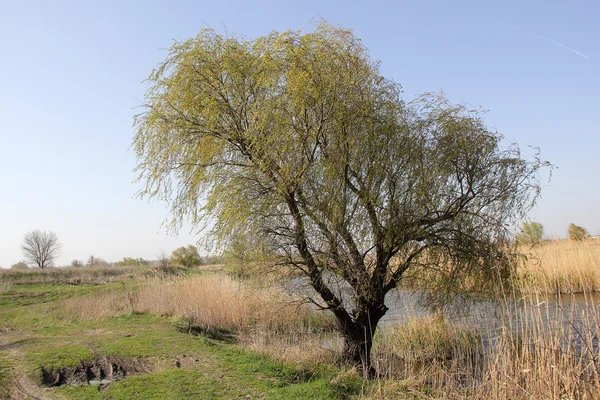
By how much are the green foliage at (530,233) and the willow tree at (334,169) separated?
1.36ft

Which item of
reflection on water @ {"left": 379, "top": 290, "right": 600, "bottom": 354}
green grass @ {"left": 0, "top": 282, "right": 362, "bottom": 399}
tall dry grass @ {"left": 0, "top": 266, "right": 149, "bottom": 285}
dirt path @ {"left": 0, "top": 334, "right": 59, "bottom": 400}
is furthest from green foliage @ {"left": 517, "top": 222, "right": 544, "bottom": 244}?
tall dry grass @ {"left": 0, "top": 266, "right": 149, "bottom": 285}

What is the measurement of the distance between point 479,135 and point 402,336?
15.7ft

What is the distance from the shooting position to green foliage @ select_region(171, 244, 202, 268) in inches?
1780

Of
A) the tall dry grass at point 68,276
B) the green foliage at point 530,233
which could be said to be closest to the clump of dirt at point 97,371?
the green foliage at point 530,233

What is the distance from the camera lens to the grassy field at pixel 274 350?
598 centimetres

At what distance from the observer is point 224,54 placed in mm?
9125

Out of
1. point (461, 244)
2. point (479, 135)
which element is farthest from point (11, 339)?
point (479, 135)

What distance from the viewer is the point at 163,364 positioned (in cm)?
861

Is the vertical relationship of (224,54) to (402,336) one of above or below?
above

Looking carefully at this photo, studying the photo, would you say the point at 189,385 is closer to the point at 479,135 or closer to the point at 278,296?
the point at 278,296

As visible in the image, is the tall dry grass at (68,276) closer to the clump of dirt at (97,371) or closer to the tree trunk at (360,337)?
the clump of dirt at (97,371)

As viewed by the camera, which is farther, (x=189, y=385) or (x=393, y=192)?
(x=393, y=192)

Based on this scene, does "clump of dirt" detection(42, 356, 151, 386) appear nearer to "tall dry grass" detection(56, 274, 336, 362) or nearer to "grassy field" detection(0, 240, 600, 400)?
"grassy field" detection(0, 240, 600, 400)

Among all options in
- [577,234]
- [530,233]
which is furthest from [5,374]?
[577,234]
